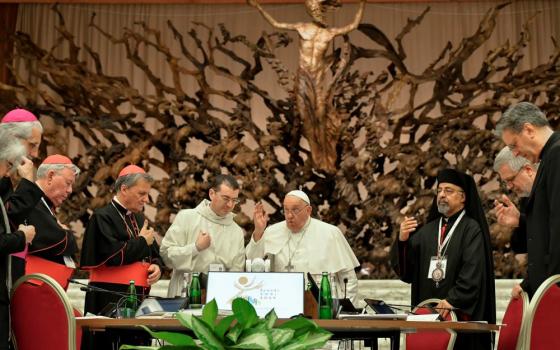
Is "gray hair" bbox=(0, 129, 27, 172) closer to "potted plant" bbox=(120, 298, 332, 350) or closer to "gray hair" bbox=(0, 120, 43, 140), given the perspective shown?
"gray hair" bbox=(0, 120, 43, 140)

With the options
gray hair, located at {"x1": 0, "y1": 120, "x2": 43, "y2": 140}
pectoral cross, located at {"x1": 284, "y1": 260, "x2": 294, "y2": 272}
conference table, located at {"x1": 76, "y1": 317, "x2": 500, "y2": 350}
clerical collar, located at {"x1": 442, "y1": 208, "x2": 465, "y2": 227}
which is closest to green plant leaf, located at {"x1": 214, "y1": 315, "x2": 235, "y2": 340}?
conference table, located at {"x1": 76, "y1": 317, "x2": 500, "y2": 350}

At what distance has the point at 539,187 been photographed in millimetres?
3736

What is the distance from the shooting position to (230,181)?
231 inches

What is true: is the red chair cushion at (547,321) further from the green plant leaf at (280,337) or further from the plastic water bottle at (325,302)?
the green plant leaf at (280,337)

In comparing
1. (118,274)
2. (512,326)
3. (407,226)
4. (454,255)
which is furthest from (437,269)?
(118,274)

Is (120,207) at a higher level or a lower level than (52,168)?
lower

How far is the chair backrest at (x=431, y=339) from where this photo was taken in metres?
4.10

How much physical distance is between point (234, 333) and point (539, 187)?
288cm

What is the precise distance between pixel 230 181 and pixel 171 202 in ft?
10.6

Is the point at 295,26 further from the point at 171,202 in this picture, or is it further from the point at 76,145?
the point at 76,145

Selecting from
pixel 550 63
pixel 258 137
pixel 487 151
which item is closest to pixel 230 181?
pixel 258 137

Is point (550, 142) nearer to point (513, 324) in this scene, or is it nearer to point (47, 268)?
point (513, 324)

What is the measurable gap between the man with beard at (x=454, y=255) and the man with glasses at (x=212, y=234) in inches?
48.5

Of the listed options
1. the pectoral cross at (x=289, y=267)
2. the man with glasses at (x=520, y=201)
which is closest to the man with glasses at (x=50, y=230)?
the pectoral cross at (x=289, y=267)
